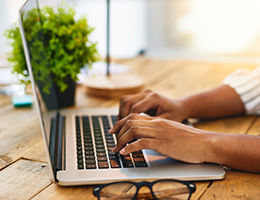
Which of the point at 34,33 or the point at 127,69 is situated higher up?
the point at 34,33

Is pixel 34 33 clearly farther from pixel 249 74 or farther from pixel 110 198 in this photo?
pixel 249 74

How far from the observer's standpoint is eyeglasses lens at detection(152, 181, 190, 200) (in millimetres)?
633

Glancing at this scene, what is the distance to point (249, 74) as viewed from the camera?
1.16m

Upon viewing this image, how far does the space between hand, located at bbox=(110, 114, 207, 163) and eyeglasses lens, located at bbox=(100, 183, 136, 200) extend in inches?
4.3

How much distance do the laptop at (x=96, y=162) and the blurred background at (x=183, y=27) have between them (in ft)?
6.06

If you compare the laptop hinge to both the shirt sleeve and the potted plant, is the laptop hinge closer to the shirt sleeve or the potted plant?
the potted plant

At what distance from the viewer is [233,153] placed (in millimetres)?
747

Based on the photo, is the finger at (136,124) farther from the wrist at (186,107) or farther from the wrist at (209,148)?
the wrist at (186,107)

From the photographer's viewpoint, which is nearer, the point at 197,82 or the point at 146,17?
the point at 197,82

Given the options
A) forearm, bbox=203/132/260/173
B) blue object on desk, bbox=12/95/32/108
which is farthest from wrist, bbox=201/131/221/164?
blue object on desk, bbox=12/95/32/108

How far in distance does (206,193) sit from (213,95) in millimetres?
507

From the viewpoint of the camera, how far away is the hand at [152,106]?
0.99 meters

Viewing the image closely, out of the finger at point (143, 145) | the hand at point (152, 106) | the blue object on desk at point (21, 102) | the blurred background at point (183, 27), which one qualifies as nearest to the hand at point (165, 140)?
the finger at point (143, 145)

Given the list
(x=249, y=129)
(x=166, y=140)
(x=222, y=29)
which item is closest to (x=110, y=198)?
(x=166, y=140)
